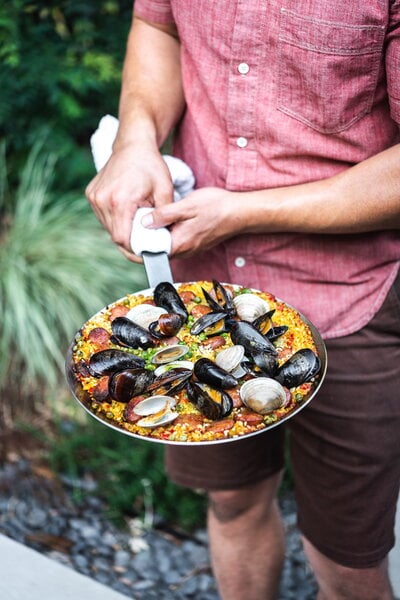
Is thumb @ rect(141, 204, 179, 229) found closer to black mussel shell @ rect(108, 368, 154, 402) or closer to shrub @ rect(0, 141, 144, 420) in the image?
black mussel shell @ rect(108, 368, 154, 402)

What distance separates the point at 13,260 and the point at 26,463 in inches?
45.8

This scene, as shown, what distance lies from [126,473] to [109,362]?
1807mm

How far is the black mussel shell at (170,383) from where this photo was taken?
5.13 feet

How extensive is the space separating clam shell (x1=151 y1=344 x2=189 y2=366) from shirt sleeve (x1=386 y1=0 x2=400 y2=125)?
76 cm

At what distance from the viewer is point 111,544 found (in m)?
3.08

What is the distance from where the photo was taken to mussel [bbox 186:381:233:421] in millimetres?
1478

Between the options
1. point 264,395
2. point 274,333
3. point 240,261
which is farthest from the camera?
point 240,261

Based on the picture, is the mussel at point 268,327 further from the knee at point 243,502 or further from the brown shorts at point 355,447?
the knee at point 243,502

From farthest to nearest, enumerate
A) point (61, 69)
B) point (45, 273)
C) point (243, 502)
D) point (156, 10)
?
point (61, 69) → point (45, 273) → point (243, 502) → point (156, 10)

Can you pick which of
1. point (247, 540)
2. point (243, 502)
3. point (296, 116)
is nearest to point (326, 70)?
point (296, 116)

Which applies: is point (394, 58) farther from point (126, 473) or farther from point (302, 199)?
point (126, 473)

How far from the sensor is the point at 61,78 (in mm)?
4066

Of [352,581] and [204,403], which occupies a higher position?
[204,403]

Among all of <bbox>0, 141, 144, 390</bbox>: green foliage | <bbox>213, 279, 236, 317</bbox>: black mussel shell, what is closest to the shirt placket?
<bbox>213, 279, 236, 317</bbox>: black mussel shell
